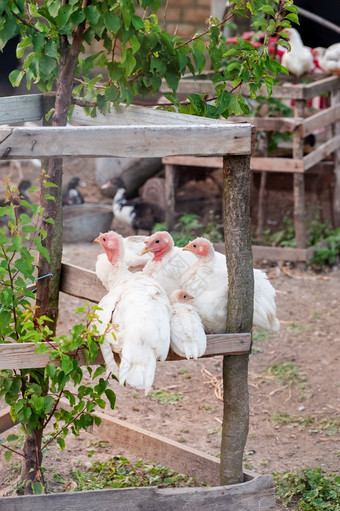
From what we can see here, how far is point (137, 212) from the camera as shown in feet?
27.3

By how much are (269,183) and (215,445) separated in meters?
4.94

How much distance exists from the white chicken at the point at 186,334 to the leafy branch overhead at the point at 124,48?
96cm

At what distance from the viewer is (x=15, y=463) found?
405cm

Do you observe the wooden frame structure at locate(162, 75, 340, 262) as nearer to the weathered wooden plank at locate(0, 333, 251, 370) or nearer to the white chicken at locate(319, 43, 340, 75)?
the white chicken at locate(319, 43, 340, 75)

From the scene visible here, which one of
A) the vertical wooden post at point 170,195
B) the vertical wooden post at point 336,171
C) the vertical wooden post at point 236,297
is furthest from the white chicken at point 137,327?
the vertical wooden post at point 336,171

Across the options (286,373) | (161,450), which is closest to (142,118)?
(161,450)

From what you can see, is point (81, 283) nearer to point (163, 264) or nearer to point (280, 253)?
point (163, 264)

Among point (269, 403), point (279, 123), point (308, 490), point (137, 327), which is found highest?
point (279, 123)

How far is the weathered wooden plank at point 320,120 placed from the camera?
7168mm

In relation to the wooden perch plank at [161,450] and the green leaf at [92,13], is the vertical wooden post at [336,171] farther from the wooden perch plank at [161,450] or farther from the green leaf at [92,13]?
the green leaf at [92,13]

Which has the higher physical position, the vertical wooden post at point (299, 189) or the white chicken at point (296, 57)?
the white chicken at point (296, 57)

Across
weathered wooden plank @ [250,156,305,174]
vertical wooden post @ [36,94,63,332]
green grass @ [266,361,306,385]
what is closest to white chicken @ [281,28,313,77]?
weathered wooden plank @ [250,156,305,174]

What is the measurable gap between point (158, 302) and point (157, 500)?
0.83 metres

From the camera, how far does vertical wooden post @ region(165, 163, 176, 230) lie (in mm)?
8094
